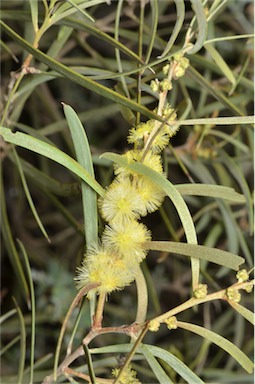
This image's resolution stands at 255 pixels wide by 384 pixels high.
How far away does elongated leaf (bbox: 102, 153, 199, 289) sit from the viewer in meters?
0.38

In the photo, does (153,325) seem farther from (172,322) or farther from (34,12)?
(34,12)

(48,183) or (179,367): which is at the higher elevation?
(48,183)

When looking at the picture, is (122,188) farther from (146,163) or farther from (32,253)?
(32,253)

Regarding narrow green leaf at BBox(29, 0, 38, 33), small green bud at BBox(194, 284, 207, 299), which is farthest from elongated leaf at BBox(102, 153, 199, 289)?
narrow green leaf at BBox(29, 0, 38, 33)

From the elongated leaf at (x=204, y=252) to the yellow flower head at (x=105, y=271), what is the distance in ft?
0.07

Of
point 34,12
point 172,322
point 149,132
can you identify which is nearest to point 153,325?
point 172,322

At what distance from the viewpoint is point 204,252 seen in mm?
384

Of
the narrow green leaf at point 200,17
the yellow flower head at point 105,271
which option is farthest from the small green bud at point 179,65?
the yellow flower head at point 105,271

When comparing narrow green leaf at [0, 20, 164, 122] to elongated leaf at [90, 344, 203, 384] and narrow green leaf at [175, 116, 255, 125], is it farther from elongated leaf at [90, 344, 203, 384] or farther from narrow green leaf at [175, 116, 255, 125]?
elongated leaf at [90, 344, 203, 384]

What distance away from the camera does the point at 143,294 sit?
17.3 inches

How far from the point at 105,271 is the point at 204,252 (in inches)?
2.6

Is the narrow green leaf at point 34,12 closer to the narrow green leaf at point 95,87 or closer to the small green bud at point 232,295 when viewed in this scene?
the narrow green leaf at point 95,87

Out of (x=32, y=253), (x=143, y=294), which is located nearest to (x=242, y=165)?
(x=32, y=253)

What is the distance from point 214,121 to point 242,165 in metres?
0.53
